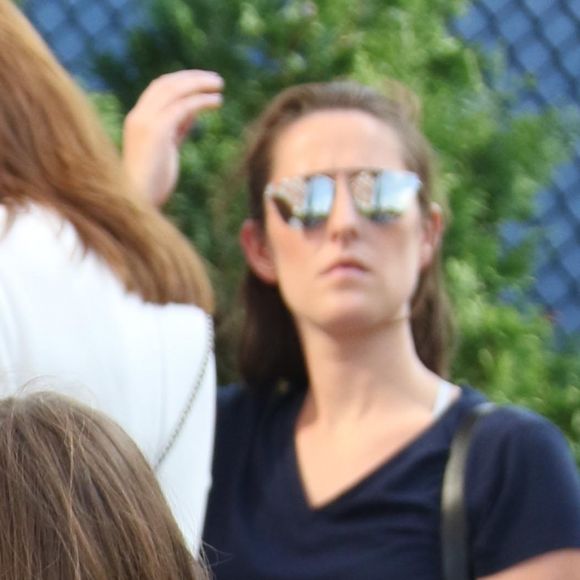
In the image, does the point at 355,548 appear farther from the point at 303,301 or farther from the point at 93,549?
the point at 93,549

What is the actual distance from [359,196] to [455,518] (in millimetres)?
503

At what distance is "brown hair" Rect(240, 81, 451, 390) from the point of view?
6.93ft

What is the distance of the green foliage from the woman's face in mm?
674

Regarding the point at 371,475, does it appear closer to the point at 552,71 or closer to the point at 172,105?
the point at 172,105

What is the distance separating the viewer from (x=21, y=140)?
1.57 meters

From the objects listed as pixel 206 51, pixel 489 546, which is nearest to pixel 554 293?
pixel 206 51

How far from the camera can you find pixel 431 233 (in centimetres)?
213

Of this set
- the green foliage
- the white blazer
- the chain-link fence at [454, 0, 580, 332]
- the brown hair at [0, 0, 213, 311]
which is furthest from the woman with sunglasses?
the chain-link fence at [454, 0, 580, 332]

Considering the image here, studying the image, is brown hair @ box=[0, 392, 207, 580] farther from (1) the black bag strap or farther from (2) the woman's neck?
(2) the woman's neck

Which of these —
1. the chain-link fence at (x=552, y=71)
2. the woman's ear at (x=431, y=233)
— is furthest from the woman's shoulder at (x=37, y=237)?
the chain-link fence at (x=552, y=71)

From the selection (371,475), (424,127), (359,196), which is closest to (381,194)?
(359,196)

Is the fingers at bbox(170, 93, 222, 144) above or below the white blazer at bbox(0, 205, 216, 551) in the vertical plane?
Answer: above

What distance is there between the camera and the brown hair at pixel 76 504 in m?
1.08

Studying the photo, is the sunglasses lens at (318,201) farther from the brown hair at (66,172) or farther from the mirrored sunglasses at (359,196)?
the brown hair at (66,172)
